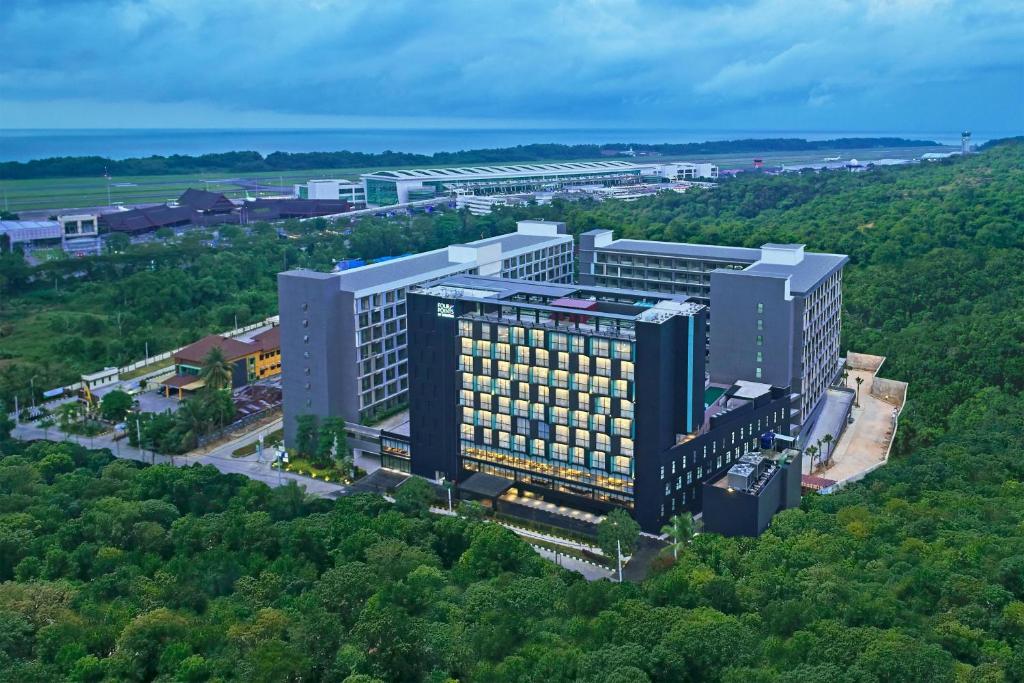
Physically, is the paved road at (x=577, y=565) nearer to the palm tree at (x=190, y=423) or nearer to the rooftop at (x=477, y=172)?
the palm tree at (x=190, y=423)

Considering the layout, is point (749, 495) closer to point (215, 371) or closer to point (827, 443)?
point (827, 443)

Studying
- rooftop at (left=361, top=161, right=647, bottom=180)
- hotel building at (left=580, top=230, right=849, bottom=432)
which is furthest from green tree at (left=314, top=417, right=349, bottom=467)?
rooftop at (left=361, top=161, right=647, bottom=180)

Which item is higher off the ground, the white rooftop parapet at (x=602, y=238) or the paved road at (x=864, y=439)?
the white rooftop parapet at (x=602, y=238)

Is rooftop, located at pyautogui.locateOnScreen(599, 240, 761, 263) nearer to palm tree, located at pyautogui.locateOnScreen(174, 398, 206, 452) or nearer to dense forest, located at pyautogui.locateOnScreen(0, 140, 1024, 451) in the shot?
dense forest, located at pyautogui.locateOnScreen(0, 140, 1024, 451)

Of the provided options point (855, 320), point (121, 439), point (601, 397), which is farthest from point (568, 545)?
point (855, 320)

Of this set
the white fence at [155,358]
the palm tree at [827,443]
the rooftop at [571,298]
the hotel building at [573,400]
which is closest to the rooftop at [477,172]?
the white fence at [155,358]

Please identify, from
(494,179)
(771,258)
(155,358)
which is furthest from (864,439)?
(494,179)

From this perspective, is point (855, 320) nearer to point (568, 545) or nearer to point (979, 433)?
point (979, 433)

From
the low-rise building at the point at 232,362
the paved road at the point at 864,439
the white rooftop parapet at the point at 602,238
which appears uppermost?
the white rooftop parapet at the point at 602,238

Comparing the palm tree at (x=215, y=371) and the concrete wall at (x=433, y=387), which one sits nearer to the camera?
the concrete wall at (x=433, y=387)
